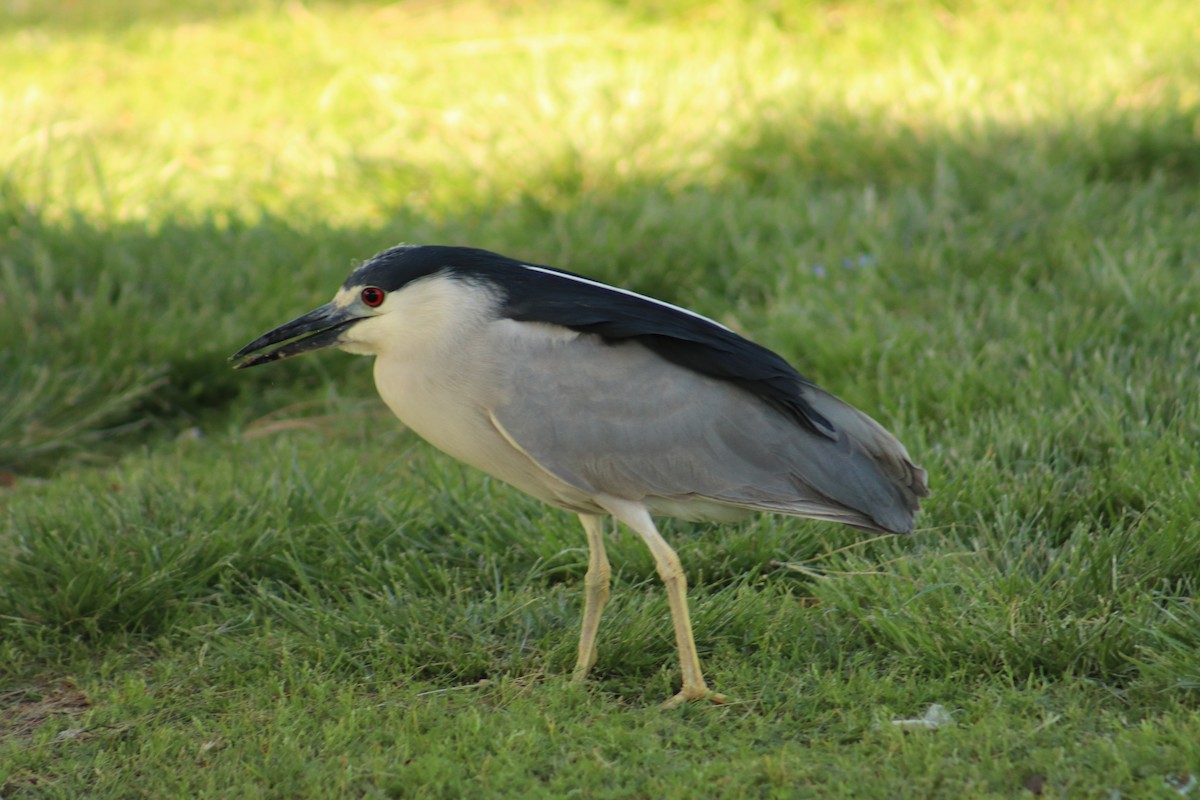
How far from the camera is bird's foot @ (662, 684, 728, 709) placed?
10.8 ft

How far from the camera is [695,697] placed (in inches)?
129

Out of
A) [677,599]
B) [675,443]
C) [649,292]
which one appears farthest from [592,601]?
[649,292]

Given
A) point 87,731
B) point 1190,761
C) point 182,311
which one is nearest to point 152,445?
point 182,311

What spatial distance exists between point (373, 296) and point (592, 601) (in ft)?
Answer: 3.23

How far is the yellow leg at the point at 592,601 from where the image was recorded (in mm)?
3420

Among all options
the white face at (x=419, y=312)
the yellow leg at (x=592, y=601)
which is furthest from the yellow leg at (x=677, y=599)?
the white face at (x=419, y=312)

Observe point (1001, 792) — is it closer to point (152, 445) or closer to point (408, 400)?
point (408, 400)

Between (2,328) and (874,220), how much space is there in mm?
3741

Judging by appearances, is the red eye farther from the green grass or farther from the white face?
the green grass

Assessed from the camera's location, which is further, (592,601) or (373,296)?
(592,601)

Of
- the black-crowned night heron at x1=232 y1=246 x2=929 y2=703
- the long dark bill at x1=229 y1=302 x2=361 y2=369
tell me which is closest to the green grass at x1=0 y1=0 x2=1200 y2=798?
the black-crowned night heron at x1=232 y1=246 x2=929 y2=703

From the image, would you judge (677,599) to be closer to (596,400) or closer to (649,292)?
(596,400)

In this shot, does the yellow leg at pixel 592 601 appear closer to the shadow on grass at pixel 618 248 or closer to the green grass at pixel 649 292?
the green grass at pixel 649 292

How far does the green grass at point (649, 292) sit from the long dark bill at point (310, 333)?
76 centimetres
